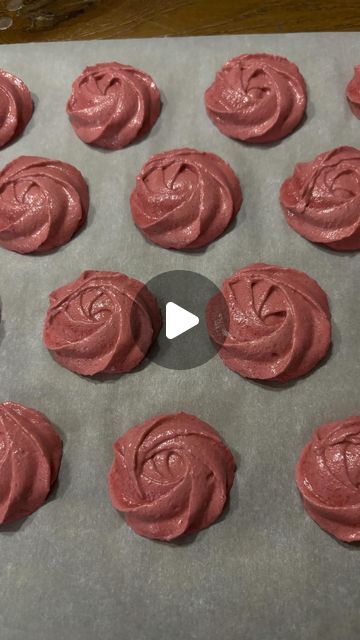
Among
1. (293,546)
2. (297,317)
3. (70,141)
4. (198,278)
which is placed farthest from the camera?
(70,141)

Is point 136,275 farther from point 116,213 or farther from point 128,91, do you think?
point 128,91

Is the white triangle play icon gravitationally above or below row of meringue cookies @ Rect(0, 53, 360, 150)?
below

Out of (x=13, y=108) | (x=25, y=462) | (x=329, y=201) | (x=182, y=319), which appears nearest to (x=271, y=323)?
(x=182, y=319)

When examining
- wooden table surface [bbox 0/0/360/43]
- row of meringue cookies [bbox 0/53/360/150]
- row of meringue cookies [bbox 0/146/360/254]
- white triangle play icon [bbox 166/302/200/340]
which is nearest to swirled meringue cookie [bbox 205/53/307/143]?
row of meringue cookies [bbox 0/53/360/150]

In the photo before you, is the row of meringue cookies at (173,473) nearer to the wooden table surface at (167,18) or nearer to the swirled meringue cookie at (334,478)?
the swirled meringue cookie at (334,478)

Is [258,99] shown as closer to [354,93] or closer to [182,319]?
[354,93]

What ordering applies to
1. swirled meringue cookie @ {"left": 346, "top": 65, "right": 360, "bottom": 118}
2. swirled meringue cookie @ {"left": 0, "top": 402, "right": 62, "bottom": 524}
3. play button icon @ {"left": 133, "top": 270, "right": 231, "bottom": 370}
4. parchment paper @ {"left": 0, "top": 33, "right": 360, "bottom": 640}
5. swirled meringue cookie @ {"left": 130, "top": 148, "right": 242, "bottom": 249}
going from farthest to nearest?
1. swirled meringue cookie @ {"left": 346, "top": 65, "right": 360, "bottom": 118}
2. swirled meringue cookie @ {"left": 130, "top": 148, "right": 242, "bottom": 249}
3. play button icon @ {"left": 133, "top": 270, "right": 231, "bottom": 370}
4. swirled meringue cookie @ {"left": 0, "top": 402, "right": 62, "bottom": 524}
5. parchment paper @ {"left": 0, "top": 33, "right": 360, "bottom": 640}

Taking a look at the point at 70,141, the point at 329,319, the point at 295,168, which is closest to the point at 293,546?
the point at 329,319

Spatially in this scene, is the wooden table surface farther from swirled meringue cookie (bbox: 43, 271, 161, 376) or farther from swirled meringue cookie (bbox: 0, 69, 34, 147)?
swirled meringue cookie (bbox: 43, 271, 161, 376)
